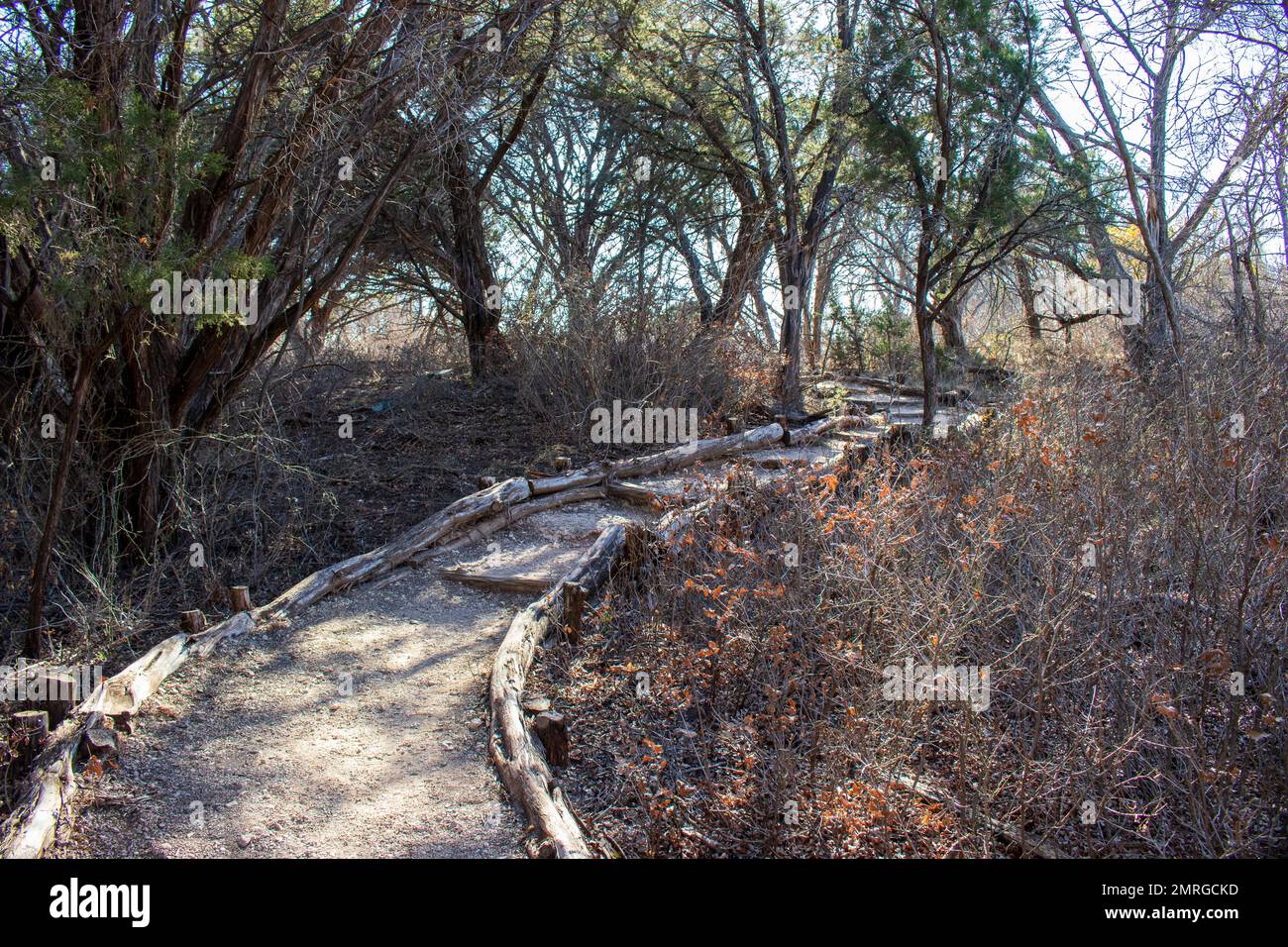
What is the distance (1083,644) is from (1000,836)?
3.61 ft

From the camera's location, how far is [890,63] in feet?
29.6

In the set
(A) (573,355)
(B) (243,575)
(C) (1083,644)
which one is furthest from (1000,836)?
(A) (573,355)

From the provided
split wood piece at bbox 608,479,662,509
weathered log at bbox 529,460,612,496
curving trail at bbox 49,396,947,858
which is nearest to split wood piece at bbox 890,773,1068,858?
curving trail at bbox 49,396,947,858

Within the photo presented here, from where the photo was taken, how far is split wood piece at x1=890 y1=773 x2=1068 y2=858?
3.49m

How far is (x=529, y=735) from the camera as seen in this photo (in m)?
3.83

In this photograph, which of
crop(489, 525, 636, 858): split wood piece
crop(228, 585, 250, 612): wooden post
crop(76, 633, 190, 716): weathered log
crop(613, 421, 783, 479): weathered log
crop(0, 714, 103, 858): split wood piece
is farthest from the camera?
crop(613, 421, 783, 479): weathered log

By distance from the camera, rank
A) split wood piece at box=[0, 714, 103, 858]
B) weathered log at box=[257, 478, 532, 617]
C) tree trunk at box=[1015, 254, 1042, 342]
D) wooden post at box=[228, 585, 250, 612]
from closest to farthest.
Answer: split wood piece at box=[0, 714, 103, 858] < wooden post at box=[228, 585, 250, 612] < weathered log at box=[257, 478, 532, 617] < tree trunk at box=[1015, 254, 1042, 342]

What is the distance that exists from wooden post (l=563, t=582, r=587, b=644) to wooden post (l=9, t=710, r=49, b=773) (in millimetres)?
2372

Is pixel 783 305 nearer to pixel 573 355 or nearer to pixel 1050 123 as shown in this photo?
pixel 573 355

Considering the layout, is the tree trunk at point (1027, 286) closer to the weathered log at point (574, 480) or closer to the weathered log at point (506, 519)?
the weathered log at point (574, 480)

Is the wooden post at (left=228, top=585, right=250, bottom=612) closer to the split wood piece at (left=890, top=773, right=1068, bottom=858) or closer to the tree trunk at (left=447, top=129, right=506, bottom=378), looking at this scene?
the split wood piece at (left=890, top=773, right=1068, bottom=858)

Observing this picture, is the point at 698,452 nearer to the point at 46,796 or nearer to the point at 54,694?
the point at 54,694

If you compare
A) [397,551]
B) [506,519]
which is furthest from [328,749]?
[506,519]

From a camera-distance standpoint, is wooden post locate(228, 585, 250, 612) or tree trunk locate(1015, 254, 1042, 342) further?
tree trunk locate(1015, 254, 1042, 342)
